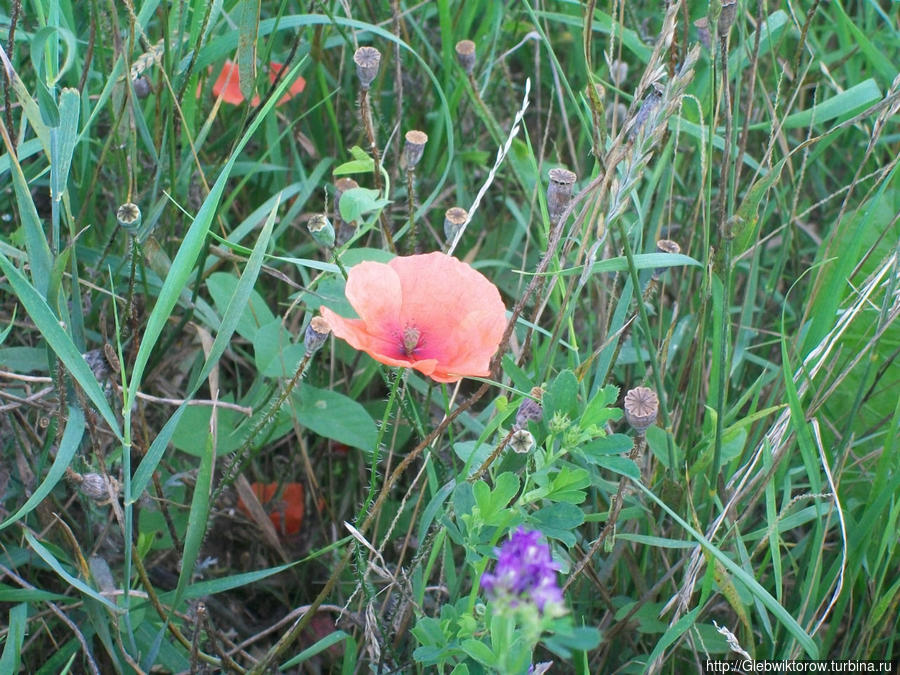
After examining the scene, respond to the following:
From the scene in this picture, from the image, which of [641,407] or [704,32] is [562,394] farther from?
[704,32]

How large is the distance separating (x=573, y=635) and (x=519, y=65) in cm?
166

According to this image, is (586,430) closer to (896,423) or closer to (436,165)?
(896,423)

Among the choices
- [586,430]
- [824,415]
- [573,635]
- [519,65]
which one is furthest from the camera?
[519,65]

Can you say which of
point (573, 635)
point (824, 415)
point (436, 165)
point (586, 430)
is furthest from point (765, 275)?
point (573, 635)

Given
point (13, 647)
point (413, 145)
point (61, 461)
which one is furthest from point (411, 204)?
point (13, 647)

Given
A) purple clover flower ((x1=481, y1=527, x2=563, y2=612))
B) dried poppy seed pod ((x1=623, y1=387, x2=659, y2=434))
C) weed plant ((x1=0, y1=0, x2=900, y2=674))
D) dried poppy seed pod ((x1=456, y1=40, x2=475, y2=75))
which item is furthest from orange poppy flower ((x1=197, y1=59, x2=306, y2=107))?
purple clover flower ((x1=481, y1=527, x2=563, y2=612))

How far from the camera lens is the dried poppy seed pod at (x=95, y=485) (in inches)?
38.7

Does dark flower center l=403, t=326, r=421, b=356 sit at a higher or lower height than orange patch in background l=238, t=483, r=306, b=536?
higher

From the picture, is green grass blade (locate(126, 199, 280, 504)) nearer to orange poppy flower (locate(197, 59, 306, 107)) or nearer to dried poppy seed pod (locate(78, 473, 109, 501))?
dried poppy seed pod (locate(78, 473, 109, 501))

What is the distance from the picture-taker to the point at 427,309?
1.10 meters

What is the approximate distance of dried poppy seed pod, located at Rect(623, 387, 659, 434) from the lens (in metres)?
0.95

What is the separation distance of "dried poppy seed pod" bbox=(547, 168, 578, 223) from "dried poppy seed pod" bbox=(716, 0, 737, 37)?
22 centimetres

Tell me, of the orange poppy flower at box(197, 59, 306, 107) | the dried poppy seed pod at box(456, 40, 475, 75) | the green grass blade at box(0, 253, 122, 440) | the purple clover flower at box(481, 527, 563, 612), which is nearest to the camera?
the purple clover flower at box(481, 527, 563, 612)

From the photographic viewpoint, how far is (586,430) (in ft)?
2.81
